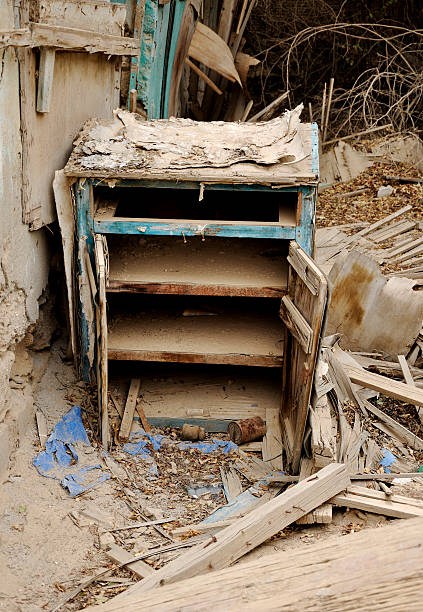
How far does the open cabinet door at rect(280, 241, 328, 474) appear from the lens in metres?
4.58

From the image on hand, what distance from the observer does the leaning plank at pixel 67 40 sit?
4094 millimetres

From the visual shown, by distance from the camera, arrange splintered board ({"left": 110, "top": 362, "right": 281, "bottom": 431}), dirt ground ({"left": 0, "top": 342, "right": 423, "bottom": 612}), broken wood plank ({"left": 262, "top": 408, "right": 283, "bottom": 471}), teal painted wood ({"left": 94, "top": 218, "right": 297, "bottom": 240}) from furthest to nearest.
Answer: splintered board ({"left": 110, "top": 362, "right": 281, "bottom": 431}), broken wood plank ({"left": 262, "top": 408, "right": 283, "bottom": 471}), teal painted wood ({"left": 94, "top": 218, "right": 297, "bottom": 240}), dirt ground ({"left": 0, "top": 342, "right": 423, "bottom": 612})

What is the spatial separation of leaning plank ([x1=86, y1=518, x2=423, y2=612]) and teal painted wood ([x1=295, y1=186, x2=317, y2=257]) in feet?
14.0

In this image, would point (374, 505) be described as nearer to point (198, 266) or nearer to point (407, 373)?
point (198, 266)

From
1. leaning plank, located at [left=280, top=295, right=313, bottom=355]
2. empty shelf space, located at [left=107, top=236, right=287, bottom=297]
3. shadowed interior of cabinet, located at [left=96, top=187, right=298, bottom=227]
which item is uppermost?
shadowed interior of cabinet, located at [left=96, top=187, right=298, bottom=227]

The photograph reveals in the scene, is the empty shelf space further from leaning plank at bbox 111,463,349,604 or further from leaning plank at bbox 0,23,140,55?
leaning plank at bbox 111,463,349,604

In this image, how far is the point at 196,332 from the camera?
19.4 ft

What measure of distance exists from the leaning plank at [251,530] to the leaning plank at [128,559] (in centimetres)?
38

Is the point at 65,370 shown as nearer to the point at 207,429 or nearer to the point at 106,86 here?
the point at 207,429

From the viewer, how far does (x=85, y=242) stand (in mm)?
5277

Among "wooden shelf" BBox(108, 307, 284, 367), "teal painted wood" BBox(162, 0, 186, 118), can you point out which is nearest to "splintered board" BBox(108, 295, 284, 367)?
"wooden shelf" BBox(108, 307, 284, 367)

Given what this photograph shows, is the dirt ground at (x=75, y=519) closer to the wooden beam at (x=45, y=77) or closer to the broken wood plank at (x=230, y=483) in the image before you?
the broken wood plank at (x=230, y=483)

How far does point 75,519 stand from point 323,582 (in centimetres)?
370

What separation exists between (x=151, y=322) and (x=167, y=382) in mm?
577
